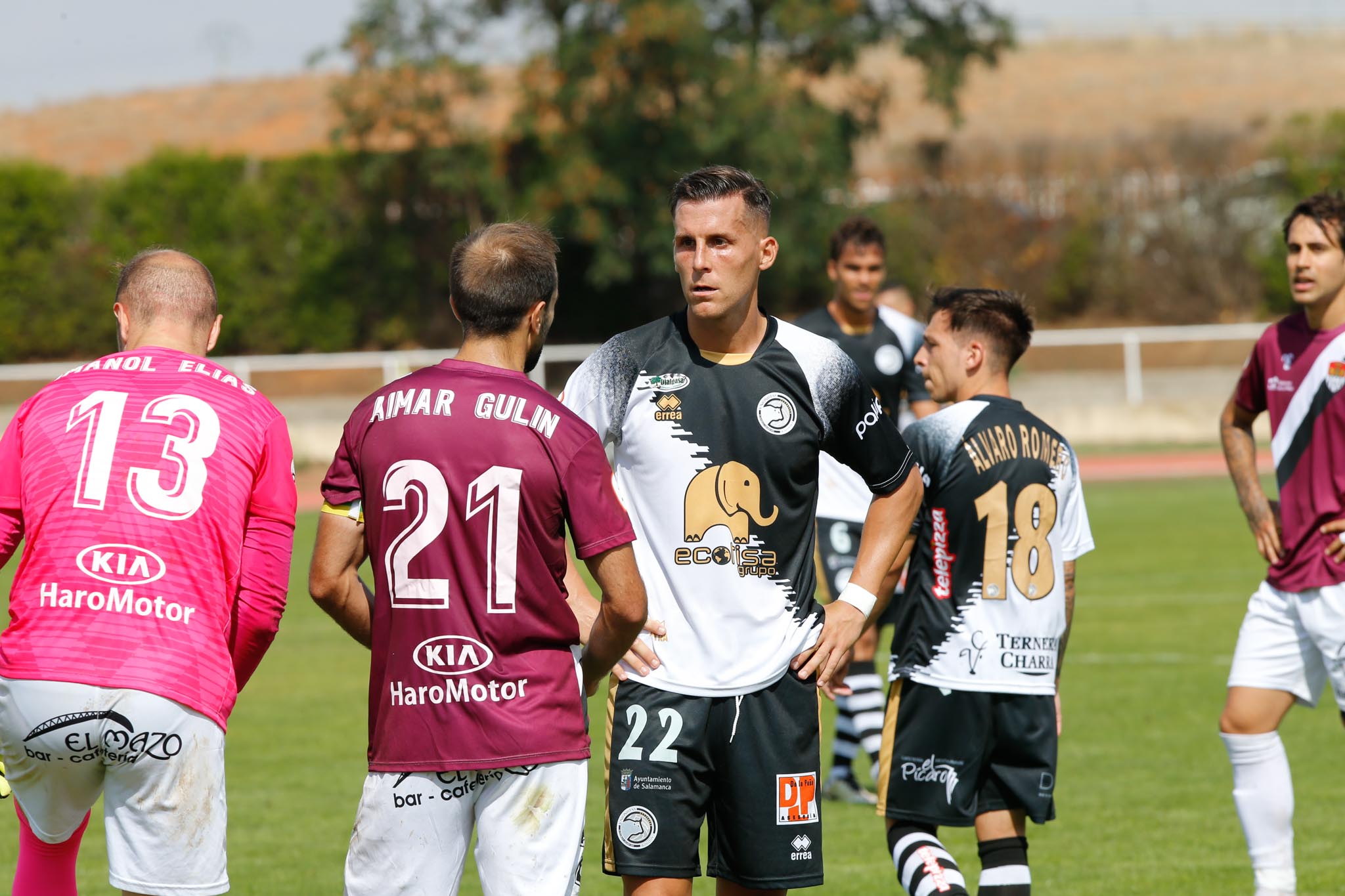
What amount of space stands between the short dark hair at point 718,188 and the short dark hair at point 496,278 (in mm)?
692

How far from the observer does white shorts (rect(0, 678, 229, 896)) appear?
148 inches

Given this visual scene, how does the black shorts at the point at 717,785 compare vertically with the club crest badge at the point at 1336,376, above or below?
below

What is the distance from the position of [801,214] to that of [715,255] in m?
30.5

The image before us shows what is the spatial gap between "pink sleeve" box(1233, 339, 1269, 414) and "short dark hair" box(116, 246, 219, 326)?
12.9 ft

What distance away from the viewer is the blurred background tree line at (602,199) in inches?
1320

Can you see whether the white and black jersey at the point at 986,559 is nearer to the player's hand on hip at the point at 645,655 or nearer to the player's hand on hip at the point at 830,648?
the player's hand on hip at the point at 830,648

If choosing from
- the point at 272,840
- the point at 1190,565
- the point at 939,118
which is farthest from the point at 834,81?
the point at 272,840

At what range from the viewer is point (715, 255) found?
428cm

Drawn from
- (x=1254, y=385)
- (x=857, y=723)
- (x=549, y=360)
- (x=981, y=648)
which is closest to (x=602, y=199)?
(x=549, y=360)

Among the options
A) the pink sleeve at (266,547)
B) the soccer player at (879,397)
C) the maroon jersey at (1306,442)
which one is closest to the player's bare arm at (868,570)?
the pink sleeve at (266,547)

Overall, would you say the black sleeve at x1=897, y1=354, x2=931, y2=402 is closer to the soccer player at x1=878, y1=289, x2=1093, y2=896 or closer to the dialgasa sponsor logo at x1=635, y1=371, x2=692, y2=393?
the soccer player at x1=878, y1=289, x2=1093, y2=896

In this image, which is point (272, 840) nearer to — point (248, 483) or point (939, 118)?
point (248, 483)

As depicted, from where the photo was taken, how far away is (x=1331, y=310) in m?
5.80

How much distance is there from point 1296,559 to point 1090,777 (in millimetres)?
2320
